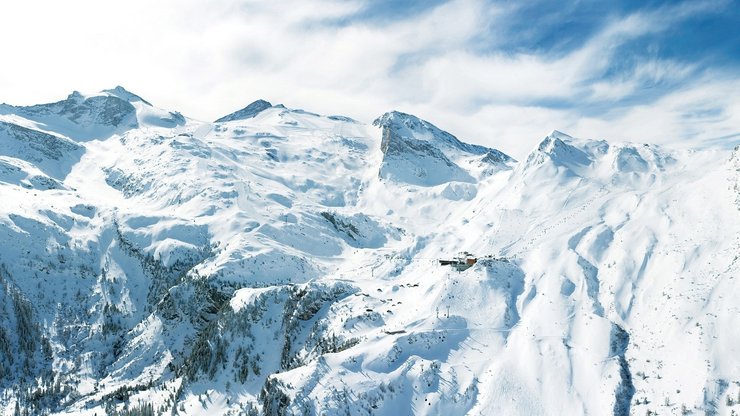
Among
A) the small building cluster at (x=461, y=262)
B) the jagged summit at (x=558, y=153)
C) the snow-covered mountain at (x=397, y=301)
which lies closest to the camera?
the snow-covered mountain at (x=397, y=301)

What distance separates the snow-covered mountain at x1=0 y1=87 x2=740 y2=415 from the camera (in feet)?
250

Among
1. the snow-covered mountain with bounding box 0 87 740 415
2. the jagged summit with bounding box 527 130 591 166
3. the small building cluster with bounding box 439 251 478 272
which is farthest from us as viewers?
the jagged summit with bounding box 527 130 591 166

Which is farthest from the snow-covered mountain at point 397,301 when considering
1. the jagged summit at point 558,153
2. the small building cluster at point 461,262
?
the small building cluster at point 461,262

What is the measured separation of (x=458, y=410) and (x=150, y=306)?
112 metres

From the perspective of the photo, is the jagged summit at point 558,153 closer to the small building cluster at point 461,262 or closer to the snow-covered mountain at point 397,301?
the snow-covered mountain at point 397,301

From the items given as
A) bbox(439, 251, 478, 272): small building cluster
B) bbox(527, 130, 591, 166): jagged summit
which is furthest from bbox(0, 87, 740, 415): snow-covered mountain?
bbox(439, 251, 478, 272): small building cluster

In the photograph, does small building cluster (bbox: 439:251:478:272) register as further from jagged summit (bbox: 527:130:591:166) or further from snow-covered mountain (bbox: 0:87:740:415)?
jagged summit (bbox: 527:130:591:166)

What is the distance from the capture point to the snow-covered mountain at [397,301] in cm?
7606

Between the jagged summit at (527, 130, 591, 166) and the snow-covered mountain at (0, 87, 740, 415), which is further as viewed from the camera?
the jagged summit at (527, 130, 591, 166)

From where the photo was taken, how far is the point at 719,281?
84.9 meters

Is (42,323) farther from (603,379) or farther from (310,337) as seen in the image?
(603,379)

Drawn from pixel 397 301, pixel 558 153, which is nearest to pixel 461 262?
pixel 397 301

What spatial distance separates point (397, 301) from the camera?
352 ft

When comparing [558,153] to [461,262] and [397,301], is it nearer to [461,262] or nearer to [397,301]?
[461,262]
